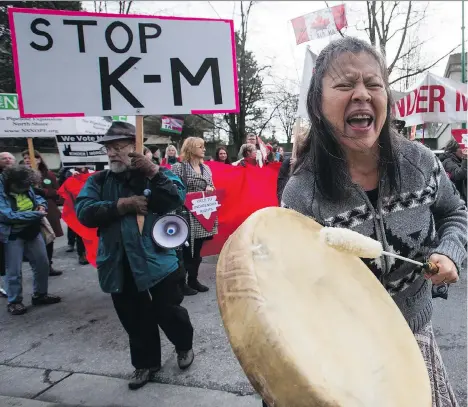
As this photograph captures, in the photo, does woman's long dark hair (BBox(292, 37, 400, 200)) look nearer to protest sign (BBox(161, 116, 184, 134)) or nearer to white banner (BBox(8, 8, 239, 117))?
white banner (BBox(8, 8, 239, 117))

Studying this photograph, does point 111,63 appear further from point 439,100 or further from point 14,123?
point 439,100

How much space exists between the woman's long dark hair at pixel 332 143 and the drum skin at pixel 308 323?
11.3 inches

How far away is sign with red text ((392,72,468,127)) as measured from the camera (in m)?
7.14

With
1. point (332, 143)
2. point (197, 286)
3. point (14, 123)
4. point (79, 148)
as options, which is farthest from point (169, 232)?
point (14, 123)

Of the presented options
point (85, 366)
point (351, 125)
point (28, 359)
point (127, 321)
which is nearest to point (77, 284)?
Result: point (28, 359)

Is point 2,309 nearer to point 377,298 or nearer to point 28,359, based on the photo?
point 28,359

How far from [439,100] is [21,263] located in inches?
282

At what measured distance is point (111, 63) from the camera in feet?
8.87

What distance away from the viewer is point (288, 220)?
1.07 metres

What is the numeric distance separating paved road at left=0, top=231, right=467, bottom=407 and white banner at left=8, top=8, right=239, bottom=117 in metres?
1.90

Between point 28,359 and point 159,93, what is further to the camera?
point 28,359

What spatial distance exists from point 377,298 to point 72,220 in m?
4.90

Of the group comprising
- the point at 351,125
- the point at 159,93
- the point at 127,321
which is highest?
the point at 159,93

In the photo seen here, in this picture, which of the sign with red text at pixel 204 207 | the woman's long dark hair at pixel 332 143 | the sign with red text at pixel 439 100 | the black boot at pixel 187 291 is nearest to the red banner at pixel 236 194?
the sign with red text at pixel 204 207
